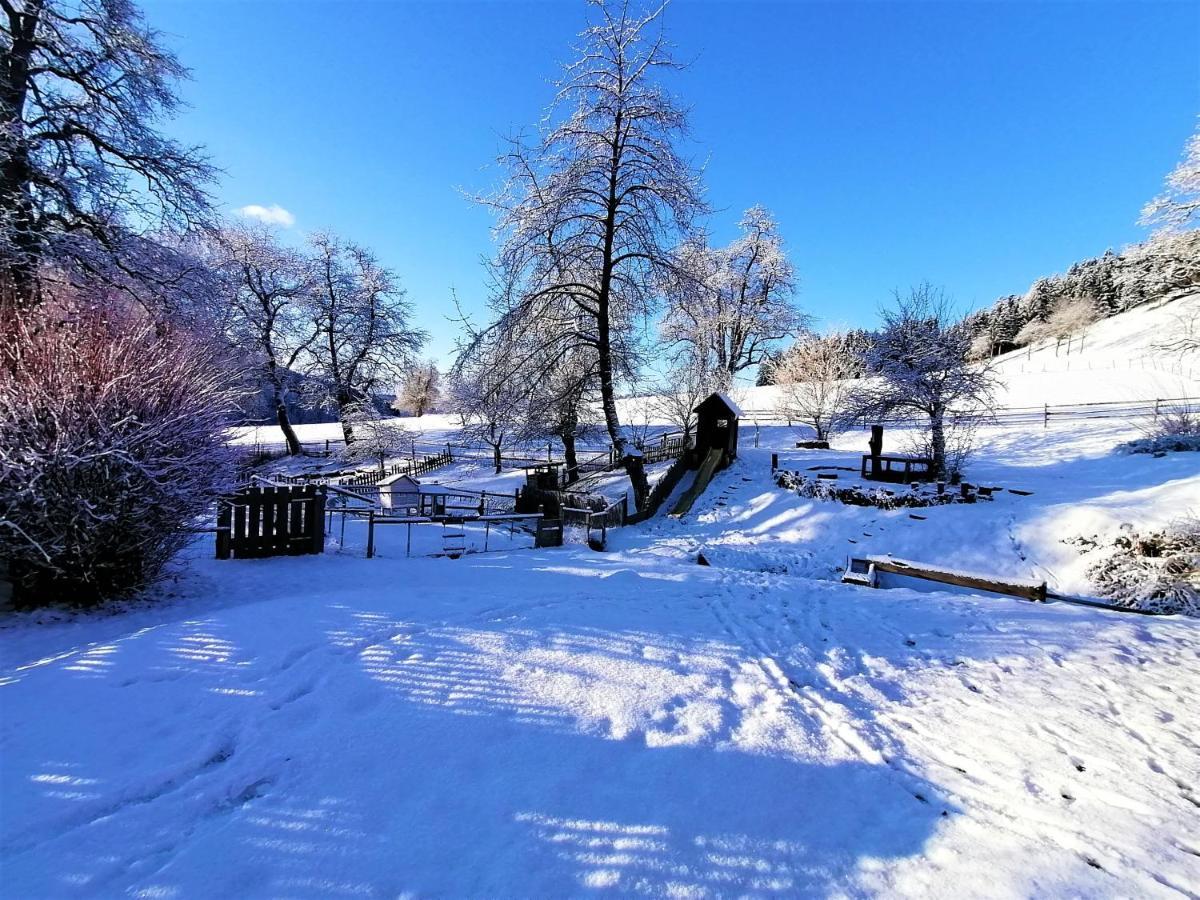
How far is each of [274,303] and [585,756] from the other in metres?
30.5

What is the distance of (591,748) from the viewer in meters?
2.94

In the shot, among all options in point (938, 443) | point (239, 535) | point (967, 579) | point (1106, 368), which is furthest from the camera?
point (1106, 368)

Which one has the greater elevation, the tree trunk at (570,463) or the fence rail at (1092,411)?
the fence rail at (1092,411)

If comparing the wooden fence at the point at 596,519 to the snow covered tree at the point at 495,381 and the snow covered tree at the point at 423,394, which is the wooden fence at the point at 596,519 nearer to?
the snow covered tree at the point at 495,381

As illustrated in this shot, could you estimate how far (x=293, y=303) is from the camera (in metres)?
26.3

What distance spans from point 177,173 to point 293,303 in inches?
784

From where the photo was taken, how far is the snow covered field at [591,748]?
214 centimetres

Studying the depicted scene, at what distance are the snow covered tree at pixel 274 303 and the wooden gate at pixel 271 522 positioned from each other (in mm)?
21399

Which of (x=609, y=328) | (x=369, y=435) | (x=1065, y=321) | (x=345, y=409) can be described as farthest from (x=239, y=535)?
(x=1065, y=321)

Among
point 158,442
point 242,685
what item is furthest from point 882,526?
point 158,442

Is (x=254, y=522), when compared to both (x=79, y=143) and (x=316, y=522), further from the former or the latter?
(x=79, y=143)

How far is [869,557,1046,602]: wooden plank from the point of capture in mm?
6285

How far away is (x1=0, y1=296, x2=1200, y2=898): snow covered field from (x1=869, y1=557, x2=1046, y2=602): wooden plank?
609mm

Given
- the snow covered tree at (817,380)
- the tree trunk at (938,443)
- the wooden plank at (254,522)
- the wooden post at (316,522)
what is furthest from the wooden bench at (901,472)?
the wooden plank at (254,522)
